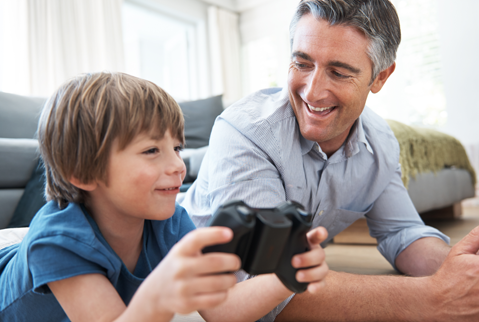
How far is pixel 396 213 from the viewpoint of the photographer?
1201 millimetres

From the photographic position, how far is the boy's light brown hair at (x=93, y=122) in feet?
2.01

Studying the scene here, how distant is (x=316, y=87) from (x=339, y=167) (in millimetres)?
244

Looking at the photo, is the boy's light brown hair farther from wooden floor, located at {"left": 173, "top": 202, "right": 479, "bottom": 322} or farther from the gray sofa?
the gray sofa

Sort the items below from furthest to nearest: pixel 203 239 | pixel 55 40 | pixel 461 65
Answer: pixel 461 65 → pixel 55 40 → pixel 203 239

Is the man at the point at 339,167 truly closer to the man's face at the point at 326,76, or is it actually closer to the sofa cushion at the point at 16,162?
the man's face at the point at 326,76

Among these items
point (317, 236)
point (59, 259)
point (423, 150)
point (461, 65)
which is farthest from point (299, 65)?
point (461, 65)

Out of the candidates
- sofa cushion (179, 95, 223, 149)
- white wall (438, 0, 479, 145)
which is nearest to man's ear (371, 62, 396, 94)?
sofa cushion (179, 95, 223, 149)

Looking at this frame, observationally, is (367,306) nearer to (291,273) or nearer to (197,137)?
(291,273)

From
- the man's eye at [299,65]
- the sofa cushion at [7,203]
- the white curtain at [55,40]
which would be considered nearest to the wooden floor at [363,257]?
the man's eye at [299,65]

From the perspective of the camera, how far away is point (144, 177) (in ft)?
2.01

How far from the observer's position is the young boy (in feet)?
1.86

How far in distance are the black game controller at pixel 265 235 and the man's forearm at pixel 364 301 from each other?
0.34 metres

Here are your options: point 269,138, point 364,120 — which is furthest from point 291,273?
point 364,120

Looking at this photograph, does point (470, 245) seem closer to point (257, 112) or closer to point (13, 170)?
point (257, 112)
